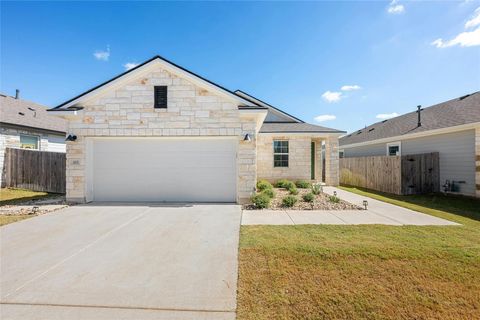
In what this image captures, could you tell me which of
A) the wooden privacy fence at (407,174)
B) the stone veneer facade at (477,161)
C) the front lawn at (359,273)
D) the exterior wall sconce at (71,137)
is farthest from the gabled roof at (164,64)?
the stone veneer facade at (477,161)

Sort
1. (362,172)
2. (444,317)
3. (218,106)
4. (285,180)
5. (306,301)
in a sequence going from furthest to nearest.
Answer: (362,172) → (285,180) → (218,106) → (306,301) → (444,317)

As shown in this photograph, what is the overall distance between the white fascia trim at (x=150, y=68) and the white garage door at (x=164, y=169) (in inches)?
65.2

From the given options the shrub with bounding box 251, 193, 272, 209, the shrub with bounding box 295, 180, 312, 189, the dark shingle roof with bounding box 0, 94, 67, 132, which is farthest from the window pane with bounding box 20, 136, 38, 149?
the shrub with bounding box 295, 180, 312, 189

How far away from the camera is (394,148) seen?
14.5m

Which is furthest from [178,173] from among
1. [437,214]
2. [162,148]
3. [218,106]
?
[437,214]

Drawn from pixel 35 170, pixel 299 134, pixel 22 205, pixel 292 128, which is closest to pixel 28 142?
pixel 35 170

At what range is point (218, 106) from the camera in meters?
8.37

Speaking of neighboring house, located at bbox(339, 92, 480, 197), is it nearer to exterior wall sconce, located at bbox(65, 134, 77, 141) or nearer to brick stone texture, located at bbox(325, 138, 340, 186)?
brick stone texture, located at bbox(325, 138, 340, 186)

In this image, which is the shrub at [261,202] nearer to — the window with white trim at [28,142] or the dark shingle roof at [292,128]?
the dark shingle roof at [292,128]

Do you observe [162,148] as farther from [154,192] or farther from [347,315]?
[347,315]

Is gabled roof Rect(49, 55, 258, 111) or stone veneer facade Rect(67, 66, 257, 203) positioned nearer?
gabled roof Rect(49, 55, 258, 111)

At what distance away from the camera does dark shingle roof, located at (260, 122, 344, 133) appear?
13312mm

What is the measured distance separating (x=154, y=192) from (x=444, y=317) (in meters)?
8.59

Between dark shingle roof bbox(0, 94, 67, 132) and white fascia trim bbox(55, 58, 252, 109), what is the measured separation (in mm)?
7707
